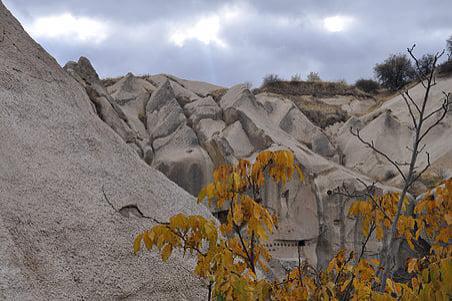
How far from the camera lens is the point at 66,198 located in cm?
346

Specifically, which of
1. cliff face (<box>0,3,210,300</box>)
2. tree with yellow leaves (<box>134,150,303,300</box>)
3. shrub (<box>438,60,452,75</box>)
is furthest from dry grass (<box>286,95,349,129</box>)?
tree with yellow leaves (<box>134,150,303,300</box>)

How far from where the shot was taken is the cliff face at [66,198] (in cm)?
306

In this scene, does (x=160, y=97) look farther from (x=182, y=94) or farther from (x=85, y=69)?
(x=85, y=69)

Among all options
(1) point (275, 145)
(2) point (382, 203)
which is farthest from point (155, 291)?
(1) point (275, 145)

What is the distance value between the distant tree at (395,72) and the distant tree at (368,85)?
49cm

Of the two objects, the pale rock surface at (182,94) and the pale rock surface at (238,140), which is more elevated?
the pale rock surface at (182,94)

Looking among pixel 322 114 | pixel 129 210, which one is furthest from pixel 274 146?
pixel 129 210

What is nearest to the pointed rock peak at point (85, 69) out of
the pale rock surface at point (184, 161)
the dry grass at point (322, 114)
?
the pale rock surface at point (184, 161)

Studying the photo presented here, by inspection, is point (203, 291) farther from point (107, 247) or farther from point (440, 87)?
point (440, 87)

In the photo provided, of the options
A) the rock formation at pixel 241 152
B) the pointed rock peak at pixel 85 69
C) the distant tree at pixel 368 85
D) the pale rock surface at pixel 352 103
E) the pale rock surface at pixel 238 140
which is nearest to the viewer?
the pointed rock peak at pixel 85 69

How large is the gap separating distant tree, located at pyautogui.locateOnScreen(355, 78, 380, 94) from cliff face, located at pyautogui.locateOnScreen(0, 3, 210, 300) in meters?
25.7

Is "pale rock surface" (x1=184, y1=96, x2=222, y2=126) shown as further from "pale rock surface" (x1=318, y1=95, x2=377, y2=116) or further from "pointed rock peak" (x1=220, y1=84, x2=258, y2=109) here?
"pale rock surface" (x1=318, y1=95, x2=377, y2=116)

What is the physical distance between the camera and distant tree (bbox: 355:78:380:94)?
1143 inches

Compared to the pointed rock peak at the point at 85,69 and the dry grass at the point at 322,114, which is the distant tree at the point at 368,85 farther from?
the pointed rock peak at the point at 85,69
